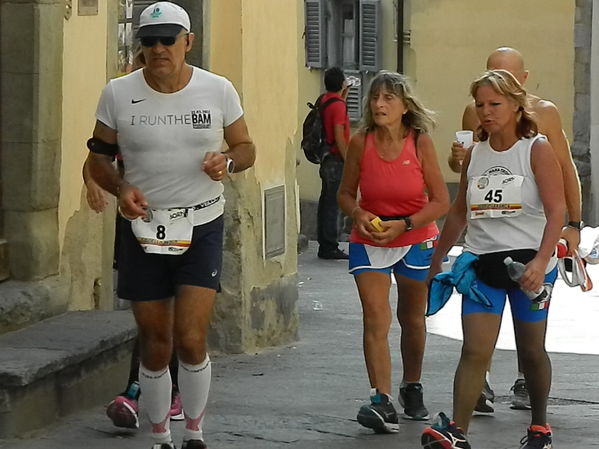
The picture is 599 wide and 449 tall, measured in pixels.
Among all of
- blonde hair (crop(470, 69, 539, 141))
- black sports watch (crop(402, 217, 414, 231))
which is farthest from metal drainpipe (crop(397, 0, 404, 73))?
blonde hair (crop(470, 69, 539, 141))

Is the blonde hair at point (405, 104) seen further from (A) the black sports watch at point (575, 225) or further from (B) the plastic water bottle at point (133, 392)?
(B) the plastic water bottle at point (133, 392)

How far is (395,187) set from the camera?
7.82 m

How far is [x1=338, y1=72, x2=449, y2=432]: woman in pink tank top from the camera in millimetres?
7738

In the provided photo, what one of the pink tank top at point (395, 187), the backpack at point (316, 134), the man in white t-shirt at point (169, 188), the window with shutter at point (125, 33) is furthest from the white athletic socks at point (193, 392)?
the backpack at point (316, 134)

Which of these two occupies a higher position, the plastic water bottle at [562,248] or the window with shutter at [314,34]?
the window with shutter at [314,34]

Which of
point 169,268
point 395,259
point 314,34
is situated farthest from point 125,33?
point 314,34

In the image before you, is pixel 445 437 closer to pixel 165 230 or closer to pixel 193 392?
pixel 193 392

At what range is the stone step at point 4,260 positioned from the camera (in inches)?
323

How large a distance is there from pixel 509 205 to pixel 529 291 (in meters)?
Result: 0.36

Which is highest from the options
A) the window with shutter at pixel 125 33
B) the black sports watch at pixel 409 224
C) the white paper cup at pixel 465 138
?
the window with shutter at pixel 125 33

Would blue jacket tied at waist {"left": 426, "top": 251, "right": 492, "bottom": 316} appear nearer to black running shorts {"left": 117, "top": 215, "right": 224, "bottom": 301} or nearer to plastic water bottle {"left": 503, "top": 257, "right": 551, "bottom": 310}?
plastic water bottle {"left": 503, "top": 257, "right": 551, "bottom": 310}

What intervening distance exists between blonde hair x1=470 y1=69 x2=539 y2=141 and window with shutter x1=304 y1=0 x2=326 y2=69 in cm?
2125

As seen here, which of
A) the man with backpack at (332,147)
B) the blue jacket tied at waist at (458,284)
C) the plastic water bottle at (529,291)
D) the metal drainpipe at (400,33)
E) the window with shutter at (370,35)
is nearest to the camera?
the plastic water bottle at (529,291)

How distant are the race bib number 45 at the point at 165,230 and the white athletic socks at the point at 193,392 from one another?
470 millimetres
